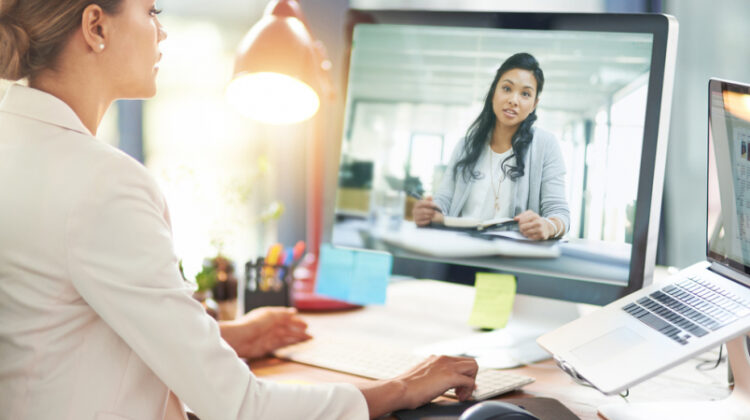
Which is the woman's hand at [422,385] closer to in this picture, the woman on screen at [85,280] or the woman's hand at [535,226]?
the woman on screen at [85,280]

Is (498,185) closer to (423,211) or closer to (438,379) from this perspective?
(423,211)

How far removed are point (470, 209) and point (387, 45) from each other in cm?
35

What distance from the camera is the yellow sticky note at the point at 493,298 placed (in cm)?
104

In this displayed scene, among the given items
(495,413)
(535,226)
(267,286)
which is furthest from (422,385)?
(267,286)

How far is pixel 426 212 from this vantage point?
109 cm

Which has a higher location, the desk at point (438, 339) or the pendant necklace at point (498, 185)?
the pendant necklace at point (498, 185)

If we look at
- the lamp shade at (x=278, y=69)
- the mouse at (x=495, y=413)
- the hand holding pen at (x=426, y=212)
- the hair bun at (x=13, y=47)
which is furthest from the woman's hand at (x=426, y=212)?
the hair bun at (x=13, y=47)

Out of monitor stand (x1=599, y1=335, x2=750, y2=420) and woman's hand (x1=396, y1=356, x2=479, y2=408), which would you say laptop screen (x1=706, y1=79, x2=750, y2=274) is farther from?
woman's hand (x1=396, y1=356, x2=479, y2=408)

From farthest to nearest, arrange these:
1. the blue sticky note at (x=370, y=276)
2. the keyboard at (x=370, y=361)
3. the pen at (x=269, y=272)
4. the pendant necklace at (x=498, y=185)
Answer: the pen at (x=269, y=272), the blue sticky note at (x=370, y=276), the pendant necklace at (x=498, y=185), the keyboard at (x=370, y=361)

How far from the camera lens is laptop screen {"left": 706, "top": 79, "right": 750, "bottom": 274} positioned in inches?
28.9

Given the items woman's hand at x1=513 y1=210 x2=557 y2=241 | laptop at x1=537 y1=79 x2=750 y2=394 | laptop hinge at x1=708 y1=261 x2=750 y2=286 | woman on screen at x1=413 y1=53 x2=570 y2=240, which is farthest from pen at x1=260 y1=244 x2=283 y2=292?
laptop hinge at x1=708 y1=261 x2=750 y2=286

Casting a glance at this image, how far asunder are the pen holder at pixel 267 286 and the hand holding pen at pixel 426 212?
1.14 feet

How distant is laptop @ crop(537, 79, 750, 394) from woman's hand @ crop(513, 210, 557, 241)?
18cm

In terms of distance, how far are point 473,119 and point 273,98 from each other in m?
0.51
